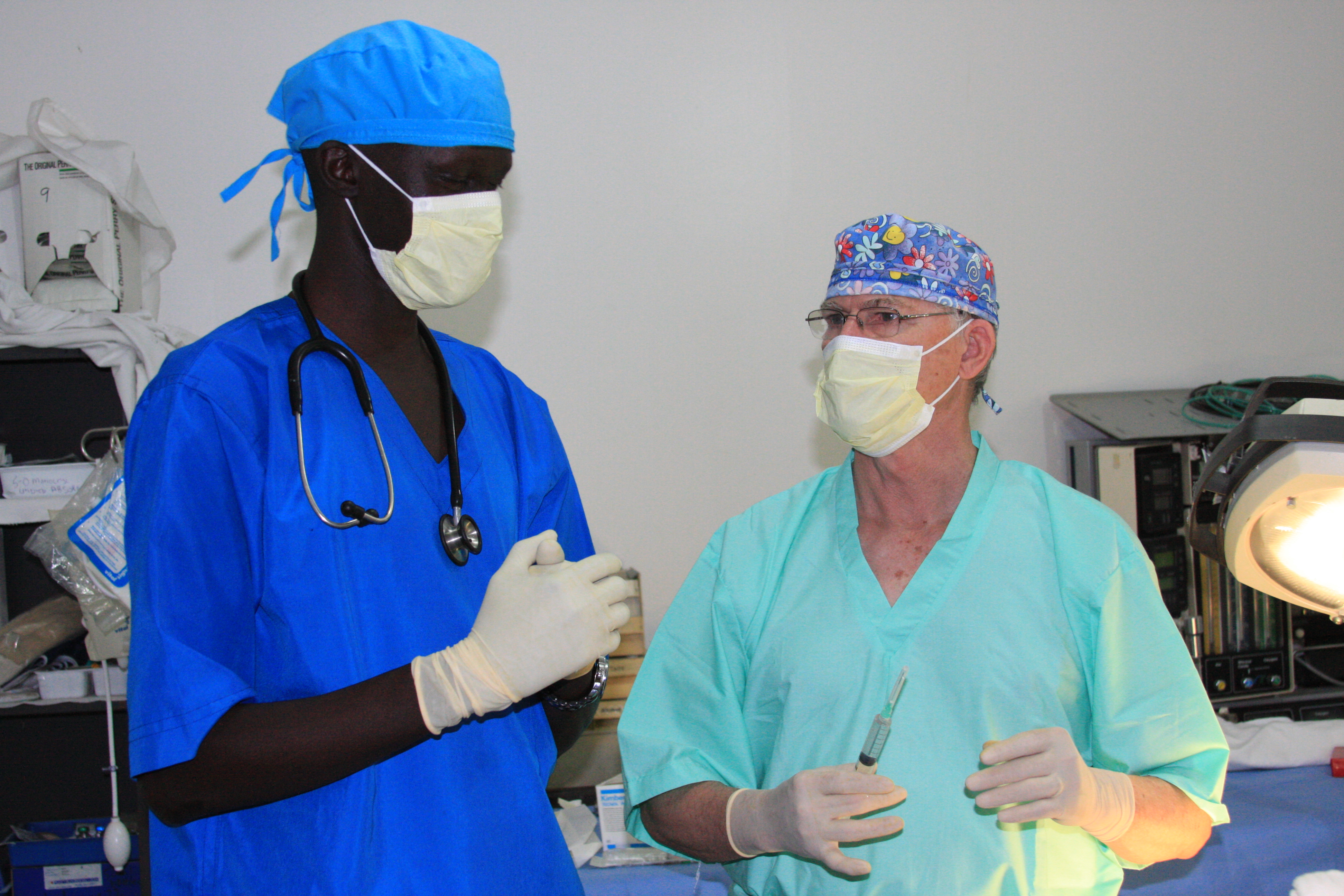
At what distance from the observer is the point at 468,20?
2.62 metres

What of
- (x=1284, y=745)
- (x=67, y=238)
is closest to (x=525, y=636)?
(x=67, y=238)

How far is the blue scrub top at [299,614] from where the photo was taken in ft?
3.00

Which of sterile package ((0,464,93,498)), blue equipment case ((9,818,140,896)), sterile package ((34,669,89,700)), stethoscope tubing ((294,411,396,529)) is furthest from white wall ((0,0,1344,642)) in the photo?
stethoscope tubing ((294,411,396,529))

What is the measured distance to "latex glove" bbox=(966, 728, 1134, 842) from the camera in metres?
0.98

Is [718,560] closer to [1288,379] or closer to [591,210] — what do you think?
[1288,379]

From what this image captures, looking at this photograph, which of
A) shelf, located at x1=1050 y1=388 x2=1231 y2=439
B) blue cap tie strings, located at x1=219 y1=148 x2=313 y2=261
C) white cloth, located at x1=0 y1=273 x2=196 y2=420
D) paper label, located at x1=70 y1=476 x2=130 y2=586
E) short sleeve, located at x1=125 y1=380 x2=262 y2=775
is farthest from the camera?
shelf, located at x1=1050 y1=388 x2=1231 y2=439

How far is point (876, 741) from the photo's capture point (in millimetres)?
1046

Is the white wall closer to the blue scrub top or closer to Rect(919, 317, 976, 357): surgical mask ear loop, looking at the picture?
Rect(919, 317, 976, 357): surgical mask ear loop

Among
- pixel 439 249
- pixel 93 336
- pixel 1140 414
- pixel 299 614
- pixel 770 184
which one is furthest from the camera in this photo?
pixel 770 184

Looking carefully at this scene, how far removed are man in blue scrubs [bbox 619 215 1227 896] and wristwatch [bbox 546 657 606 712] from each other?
0.17 ft

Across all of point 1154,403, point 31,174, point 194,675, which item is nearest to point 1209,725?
point 194,675

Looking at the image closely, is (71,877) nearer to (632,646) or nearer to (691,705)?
(632,646)

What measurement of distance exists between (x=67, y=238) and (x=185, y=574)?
69.6 inches

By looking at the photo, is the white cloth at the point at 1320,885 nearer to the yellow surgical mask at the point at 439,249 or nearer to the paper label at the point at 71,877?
the yellow surgical mask at the point at 439,249
